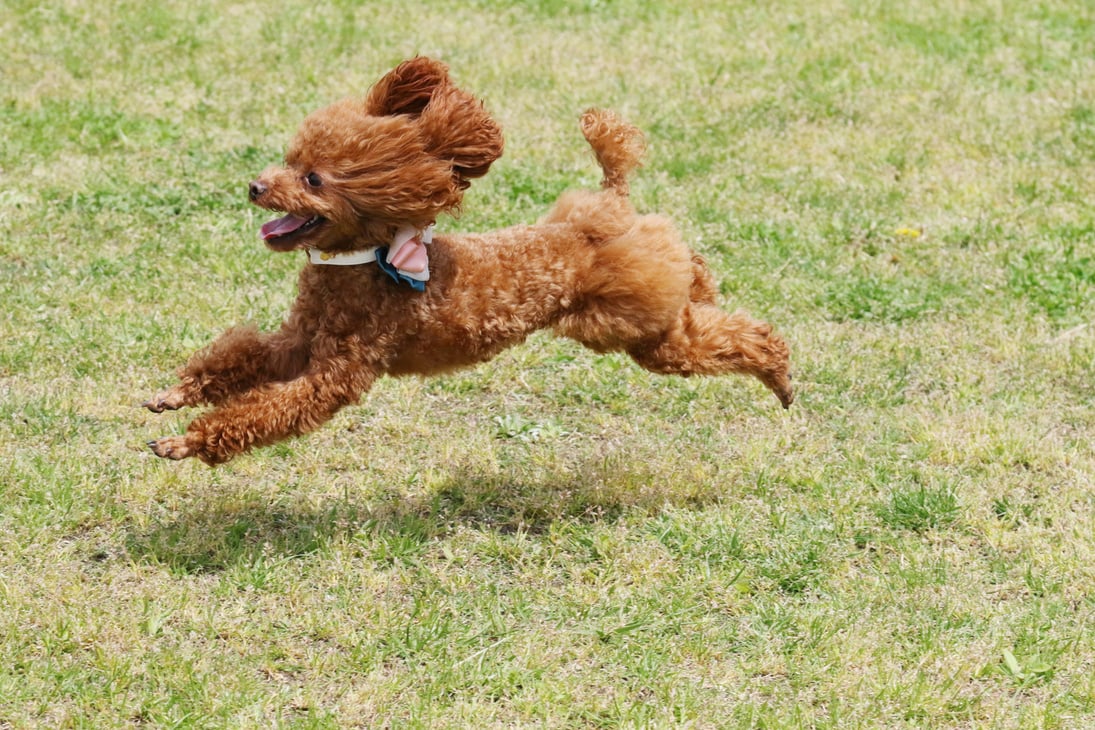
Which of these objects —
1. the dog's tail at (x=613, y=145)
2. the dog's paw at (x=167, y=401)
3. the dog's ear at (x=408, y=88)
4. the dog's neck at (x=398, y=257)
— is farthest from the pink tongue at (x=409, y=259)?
the dog's tail at (x=613, y=145)

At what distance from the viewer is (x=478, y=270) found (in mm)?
4809

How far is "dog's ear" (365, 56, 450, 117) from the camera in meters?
4.53

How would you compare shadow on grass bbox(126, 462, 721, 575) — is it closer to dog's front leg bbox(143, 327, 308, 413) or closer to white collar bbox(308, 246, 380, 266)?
dog's front leg bbox(143, 327, 308, 413)

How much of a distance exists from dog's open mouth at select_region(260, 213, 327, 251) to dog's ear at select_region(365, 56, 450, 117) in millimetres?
→ 450

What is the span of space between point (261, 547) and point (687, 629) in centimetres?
155

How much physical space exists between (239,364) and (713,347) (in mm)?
1777

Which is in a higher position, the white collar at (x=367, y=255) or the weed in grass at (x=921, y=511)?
the white collar at (x=367, y=255)

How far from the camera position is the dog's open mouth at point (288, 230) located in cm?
439

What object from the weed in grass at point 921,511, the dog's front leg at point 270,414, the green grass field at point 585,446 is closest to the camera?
the green grass field at point 585,446

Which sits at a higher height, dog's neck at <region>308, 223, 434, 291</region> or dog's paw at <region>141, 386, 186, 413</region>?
dog's neck at <region>308, 223, 434, 291</region>

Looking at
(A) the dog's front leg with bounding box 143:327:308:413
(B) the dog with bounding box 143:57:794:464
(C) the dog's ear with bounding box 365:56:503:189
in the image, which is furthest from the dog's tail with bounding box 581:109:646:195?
(A) the dog's front leg with bounding box 143:327:308:413

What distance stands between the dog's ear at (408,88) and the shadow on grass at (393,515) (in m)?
1.56

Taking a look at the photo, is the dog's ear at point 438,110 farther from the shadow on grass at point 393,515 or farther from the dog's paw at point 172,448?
the shadow on grass at point 393,515

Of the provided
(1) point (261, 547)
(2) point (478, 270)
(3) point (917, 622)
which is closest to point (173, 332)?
(1) point (261, 547)
